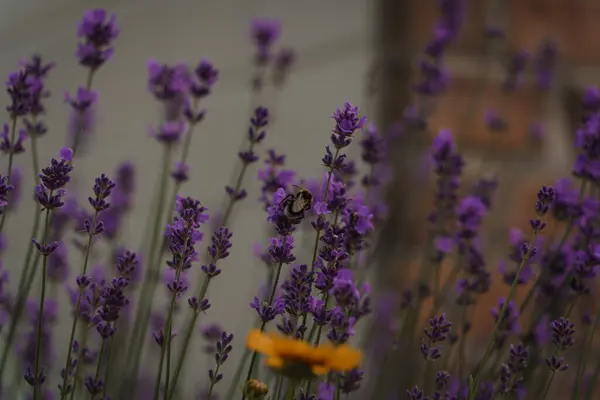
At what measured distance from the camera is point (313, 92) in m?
1.77

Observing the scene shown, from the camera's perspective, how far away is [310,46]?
5.76 feet

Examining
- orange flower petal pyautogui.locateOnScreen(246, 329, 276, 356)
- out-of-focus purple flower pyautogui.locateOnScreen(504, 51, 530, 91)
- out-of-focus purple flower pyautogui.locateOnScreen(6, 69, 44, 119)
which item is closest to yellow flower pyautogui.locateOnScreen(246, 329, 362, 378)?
orange flower petal pyautogui.locateOnScreen(246, 329, 276, 356)

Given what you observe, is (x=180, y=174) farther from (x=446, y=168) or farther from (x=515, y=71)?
(x=515, y=71)

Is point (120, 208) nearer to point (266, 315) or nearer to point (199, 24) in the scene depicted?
point (266, 315)

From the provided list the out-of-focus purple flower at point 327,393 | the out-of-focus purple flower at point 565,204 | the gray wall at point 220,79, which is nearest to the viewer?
the out-of-focus purple flower at point 327,393

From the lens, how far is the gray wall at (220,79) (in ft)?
5.64

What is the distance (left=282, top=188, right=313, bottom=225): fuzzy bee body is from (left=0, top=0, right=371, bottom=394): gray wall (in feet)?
3.44

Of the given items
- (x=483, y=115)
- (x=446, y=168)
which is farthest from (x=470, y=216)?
(x=483, y=115)

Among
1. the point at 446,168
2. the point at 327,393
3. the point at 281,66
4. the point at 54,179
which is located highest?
the point at 281,66

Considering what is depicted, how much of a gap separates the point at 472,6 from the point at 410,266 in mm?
535

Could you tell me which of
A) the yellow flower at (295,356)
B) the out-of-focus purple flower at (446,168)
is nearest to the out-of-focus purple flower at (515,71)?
the out-of-focus purple flower at (446,168)

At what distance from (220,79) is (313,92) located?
198 mm

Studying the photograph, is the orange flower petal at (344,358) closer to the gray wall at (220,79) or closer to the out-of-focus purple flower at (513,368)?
the out-of-focus purple flower at (513,368)

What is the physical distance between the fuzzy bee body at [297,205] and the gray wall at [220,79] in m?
1.05
